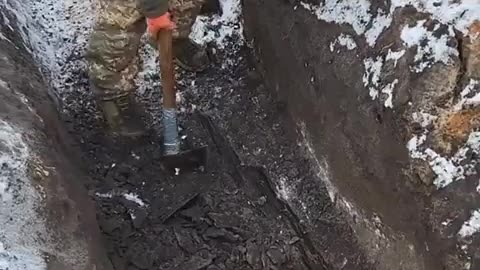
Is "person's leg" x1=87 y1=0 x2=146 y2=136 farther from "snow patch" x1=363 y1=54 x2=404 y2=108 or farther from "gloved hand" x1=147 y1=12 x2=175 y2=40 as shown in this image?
"snow patch" x1=363 y1=54 x2=404 y2=108

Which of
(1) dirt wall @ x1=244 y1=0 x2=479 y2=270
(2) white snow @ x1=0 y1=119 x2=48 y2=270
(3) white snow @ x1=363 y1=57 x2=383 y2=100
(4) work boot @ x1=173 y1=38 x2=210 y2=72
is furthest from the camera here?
(4) work boot @ x1=173 y1=38 x2=210 y2=72

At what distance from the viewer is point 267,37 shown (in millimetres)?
3307

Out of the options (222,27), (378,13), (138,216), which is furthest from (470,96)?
(222,27)

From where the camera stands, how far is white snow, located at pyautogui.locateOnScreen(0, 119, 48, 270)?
2.04m

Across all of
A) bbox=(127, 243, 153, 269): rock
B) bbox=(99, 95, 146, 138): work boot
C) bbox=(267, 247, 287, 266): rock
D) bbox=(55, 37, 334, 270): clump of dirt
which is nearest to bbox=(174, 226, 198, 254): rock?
bbox=(55, 37, 334, 270): clump of dirt

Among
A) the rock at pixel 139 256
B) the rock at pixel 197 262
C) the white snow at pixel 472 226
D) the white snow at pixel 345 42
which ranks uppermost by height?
the white snow at pixel 345 42

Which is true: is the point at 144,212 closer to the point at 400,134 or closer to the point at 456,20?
the point at 400,134

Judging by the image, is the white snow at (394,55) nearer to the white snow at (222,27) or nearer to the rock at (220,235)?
the rock at (220,235)

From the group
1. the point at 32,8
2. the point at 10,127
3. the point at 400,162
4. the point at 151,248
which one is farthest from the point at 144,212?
the point at 32,8

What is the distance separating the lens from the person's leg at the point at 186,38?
3.33 metres

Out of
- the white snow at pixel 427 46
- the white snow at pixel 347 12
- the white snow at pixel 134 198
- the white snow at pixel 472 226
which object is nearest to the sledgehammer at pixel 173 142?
the white snow at pixel 134 198

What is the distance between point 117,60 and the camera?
3141 mm

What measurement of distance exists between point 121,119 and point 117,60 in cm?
23

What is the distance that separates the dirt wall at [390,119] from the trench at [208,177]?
0.42 ft
